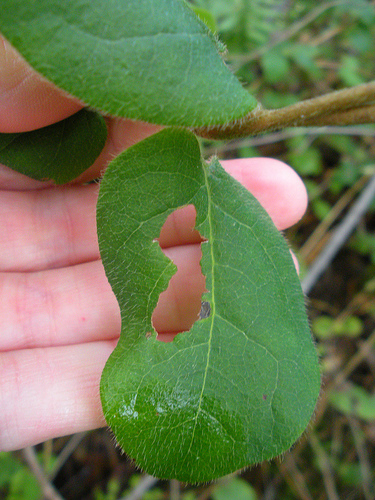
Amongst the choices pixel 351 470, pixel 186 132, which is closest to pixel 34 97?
pixel 186 132

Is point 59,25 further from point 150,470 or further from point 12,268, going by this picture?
point 12,268

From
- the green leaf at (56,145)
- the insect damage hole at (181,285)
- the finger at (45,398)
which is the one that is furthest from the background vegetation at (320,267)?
the green leaf at (56,145)

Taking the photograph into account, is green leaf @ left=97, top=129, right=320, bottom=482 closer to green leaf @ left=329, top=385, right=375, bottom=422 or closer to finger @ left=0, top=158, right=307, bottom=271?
finger @ left=0, top=158, right=307, bottom=271

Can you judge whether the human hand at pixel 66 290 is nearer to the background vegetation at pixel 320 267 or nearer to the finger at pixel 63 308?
the finger at pixel 63 308

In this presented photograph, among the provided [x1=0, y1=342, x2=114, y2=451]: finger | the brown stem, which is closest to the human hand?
[x1=0, y1=342, x2=114, y2=451]: finger

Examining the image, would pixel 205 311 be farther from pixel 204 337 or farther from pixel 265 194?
pixel 265 194

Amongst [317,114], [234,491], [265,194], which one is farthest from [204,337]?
[234,491]
